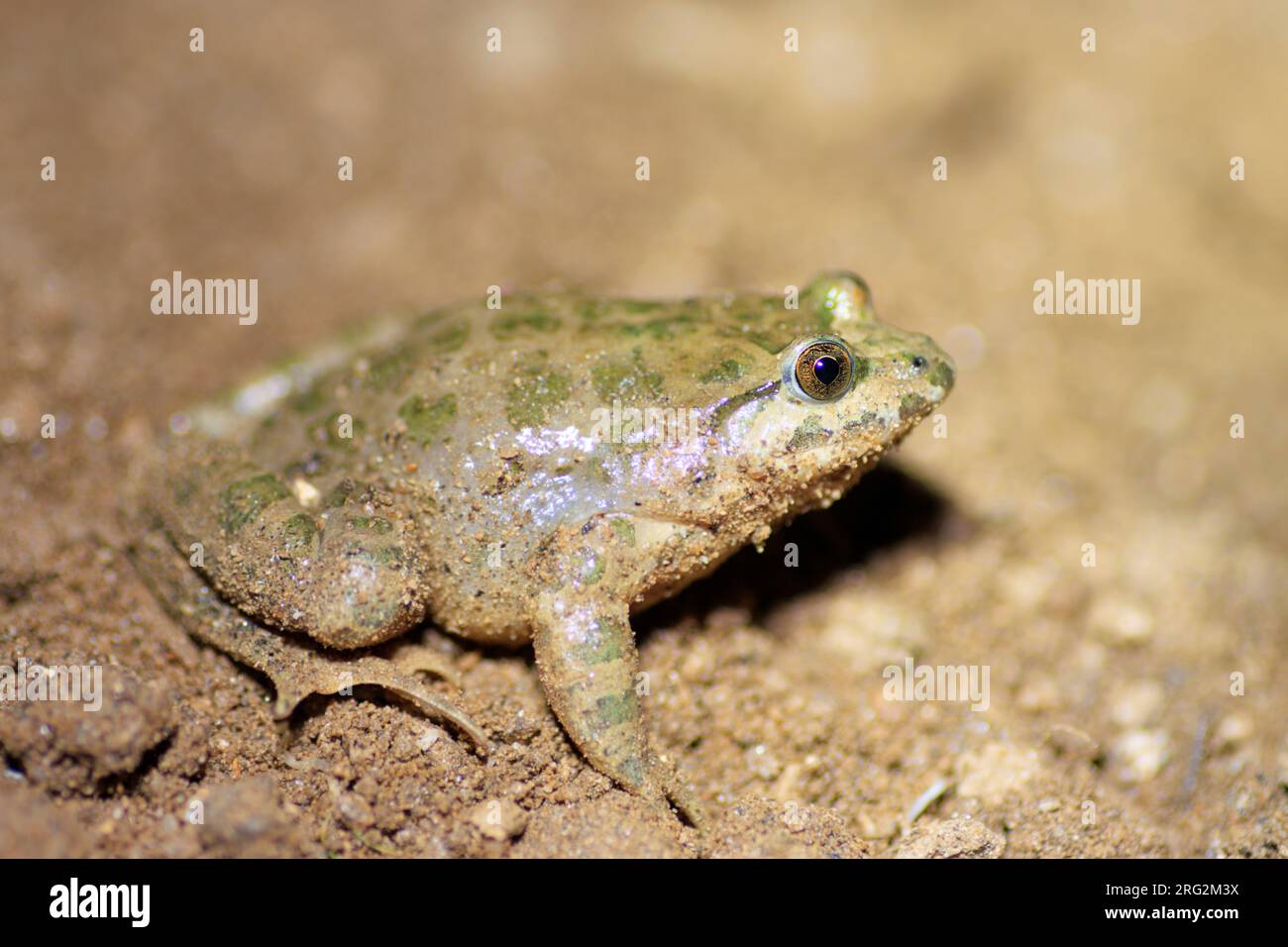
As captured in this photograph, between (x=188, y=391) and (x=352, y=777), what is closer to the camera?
(x=352, y=777)

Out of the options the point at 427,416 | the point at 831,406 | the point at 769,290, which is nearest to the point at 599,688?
the point at 427,416

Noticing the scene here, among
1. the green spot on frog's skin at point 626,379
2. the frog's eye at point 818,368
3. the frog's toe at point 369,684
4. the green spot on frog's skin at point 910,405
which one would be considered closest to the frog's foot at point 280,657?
the frog's toe at point 369,684

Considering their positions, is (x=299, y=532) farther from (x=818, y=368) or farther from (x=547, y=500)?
(x=818, y=368)

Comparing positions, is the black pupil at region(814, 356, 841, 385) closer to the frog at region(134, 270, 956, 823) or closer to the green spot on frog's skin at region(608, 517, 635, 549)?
the frog at region(134, 270, 956, 823)

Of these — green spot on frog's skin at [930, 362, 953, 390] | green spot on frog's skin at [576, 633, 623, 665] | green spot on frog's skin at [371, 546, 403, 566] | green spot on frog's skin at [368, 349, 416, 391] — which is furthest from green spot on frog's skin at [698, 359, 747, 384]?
green spot on frog's skin at [371, 546, 403, 566]
